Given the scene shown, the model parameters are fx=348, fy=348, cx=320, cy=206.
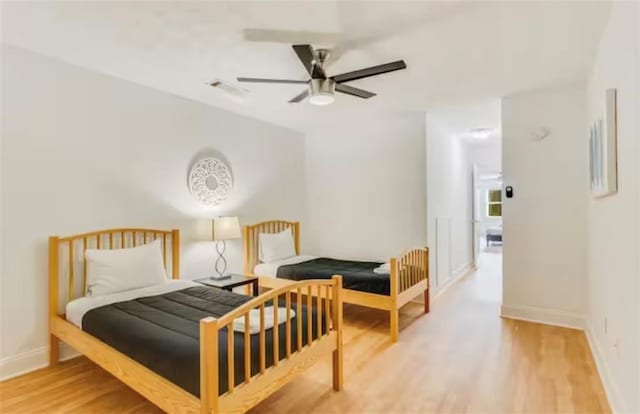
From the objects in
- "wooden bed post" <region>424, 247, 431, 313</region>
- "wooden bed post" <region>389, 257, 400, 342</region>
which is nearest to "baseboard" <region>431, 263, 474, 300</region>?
"wooden bed post" <region>424, 247, 431, 313</region>

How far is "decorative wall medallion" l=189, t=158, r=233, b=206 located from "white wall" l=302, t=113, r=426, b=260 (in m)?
1.61

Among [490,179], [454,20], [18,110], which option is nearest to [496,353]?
[454,20]

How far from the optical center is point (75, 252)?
9.70ft

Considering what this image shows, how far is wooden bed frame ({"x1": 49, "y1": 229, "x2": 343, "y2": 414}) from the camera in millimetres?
1611

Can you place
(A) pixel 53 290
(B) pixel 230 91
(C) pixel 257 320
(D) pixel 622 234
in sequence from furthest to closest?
(B) pixel 230 91
(A) pixel 53 290
(C) pixel 257 320
(D) pixel 622 234

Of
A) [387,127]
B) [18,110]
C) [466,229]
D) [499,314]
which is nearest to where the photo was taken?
[18,110]

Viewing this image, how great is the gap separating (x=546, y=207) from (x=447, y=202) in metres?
1.65

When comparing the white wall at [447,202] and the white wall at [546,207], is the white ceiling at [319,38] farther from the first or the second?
the white wall at [447,202]

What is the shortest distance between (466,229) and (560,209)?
2.78m

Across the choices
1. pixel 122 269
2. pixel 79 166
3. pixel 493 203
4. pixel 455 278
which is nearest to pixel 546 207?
pixel 455 278

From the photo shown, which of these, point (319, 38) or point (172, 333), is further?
point (319, 38)

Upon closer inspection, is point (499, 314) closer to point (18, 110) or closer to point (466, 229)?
point (466, 229)

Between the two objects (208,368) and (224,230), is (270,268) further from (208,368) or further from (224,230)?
(208,368)

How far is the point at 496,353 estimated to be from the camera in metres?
2.96
